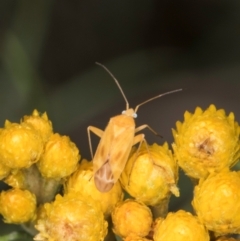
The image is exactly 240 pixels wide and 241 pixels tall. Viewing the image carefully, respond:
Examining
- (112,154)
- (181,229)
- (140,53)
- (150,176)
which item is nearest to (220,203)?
(181,229)

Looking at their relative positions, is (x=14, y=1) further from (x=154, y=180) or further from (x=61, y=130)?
(x=154, y=180)

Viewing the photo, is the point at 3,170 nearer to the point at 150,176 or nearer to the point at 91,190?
the point at 91,190

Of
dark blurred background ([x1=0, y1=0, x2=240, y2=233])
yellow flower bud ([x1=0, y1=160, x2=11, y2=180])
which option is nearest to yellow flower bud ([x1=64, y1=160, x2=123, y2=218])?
yellow flower bud ([x1=0, y1=160, x2=11, y2=180])

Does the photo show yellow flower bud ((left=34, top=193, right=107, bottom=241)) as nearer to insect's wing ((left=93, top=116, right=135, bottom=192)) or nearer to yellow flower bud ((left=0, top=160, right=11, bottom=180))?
insect's wing ((left=93, top=116, right=135, bottom=192))

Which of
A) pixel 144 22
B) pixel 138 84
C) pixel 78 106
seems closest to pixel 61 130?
pixel 78 106

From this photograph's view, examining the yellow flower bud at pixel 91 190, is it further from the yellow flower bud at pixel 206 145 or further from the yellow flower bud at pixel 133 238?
the yellow flower bud at pixel 206 145
